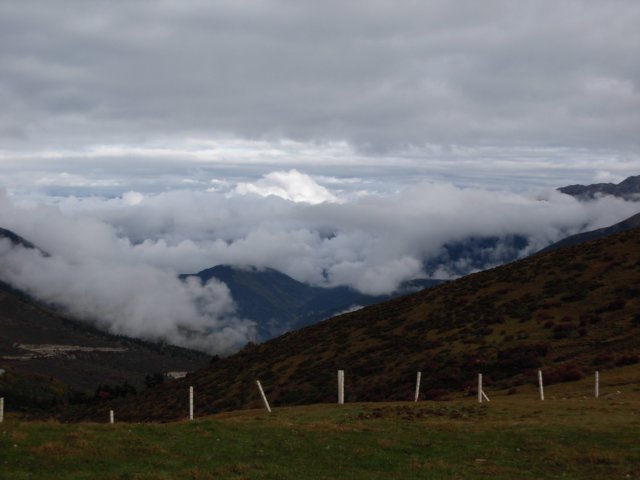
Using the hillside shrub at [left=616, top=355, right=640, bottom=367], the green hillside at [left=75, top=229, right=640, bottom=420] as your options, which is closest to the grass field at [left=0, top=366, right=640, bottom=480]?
the hillside shrub at [left=616, top=355, right=640, bottom=367]

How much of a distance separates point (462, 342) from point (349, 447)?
34851 millimetres

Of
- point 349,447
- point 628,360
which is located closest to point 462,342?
point 628,360

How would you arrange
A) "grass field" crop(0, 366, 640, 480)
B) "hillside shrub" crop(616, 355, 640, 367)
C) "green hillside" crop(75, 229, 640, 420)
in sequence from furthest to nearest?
1. "green hillside" crop(75, 229, 640, 420)
2. "hillside shrub" crop(616, 355, 640, 367)
3. "grass field" crop(0, 366, 640, 480)

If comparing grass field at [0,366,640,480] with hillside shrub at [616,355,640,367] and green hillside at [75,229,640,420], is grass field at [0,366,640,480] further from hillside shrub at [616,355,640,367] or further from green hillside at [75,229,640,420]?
green hillside at [75,229,640,420]

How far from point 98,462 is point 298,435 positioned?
829 cm

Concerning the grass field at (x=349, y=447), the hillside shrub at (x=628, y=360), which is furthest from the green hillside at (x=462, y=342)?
the grass field at (x=349, y=447)

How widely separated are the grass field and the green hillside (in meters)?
16.3

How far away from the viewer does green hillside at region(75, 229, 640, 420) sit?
48.8 metres

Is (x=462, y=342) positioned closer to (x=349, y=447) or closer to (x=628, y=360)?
(x=628, y=360)

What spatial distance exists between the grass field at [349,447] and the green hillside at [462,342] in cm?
1631

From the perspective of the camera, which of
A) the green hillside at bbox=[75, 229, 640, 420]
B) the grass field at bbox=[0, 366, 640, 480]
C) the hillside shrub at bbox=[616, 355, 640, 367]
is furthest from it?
the green hillside at bbox=[75, 229, 640, 420]

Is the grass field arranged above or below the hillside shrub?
above

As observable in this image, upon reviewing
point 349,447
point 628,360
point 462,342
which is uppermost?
point 349,447

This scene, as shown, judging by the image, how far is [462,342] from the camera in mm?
56781
